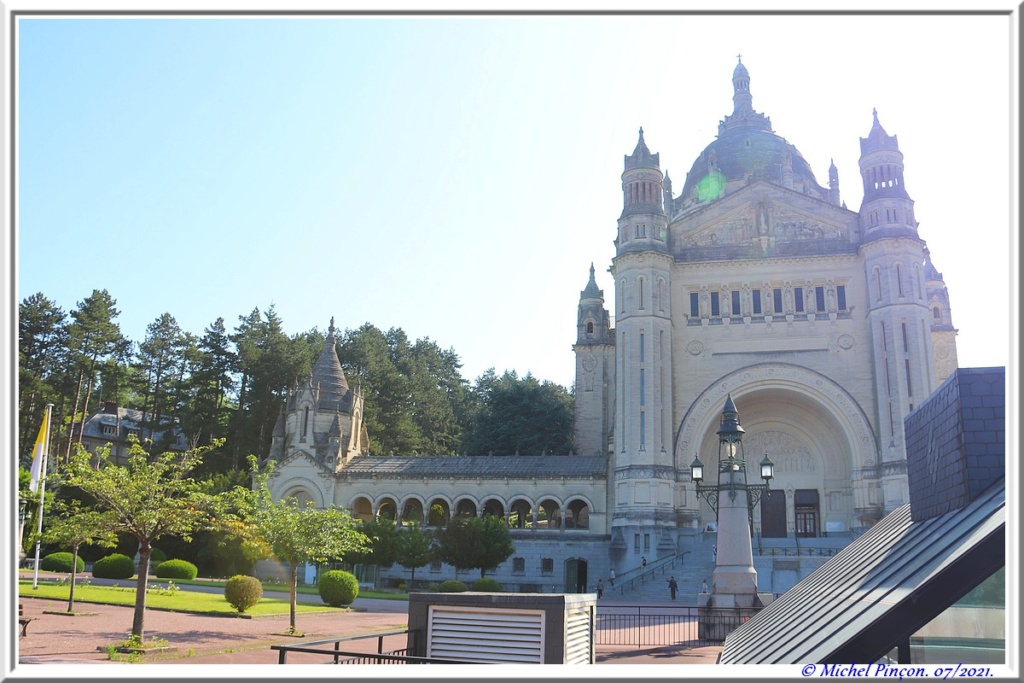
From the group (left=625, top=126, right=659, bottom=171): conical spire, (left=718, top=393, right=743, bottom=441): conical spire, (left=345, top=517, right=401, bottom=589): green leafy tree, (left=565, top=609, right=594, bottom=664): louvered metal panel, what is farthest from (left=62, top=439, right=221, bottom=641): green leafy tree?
(left=625, top=126, right=659, bottom=171): conical spire

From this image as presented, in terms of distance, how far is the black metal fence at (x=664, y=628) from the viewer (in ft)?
66.4

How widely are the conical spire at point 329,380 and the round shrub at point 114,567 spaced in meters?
15.0

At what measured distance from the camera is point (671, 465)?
46469mm

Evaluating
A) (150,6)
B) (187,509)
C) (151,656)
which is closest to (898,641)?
(150,6)

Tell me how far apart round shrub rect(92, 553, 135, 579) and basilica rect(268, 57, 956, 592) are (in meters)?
10.4

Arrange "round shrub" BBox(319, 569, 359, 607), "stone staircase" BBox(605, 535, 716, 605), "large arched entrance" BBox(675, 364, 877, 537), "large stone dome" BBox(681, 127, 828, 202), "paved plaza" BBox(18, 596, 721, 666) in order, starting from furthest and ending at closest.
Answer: "large stone dome" BBox(681, 127, 828, 202) < "large arched entrance" BBox(675, 364, 877, 537) < "stone staircase" BBox(605, 535, 716, 605) < "round shrub" BBox(319, 569, 359, 607) < "paved plaza" BBox(18, 596, 721, 666)

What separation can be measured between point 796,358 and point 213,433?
43219 millimetres

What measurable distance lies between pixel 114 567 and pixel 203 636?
78.1ft

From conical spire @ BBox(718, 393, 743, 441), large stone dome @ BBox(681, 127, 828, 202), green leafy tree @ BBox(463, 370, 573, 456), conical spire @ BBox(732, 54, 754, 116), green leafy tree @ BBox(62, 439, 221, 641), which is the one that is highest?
conical spire @ BBox(732, 54, 754, 116)

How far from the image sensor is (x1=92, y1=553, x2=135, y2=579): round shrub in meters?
41.3

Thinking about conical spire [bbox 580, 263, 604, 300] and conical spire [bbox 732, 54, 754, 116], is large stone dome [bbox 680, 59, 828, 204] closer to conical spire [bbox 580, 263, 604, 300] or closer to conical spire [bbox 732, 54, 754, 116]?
conical spire [bbox 732, 54, 754, 116]

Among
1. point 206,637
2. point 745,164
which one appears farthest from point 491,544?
point 745,164

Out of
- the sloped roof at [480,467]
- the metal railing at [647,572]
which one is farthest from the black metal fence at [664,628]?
the sloped roof at [480,467]

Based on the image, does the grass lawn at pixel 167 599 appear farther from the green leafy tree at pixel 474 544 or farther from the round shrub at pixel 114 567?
the green leafy tree at pixel 474 544
